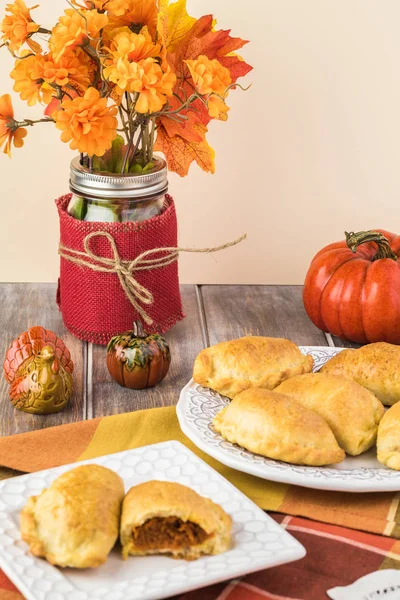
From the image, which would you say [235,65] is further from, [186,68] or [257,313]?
[257,313]

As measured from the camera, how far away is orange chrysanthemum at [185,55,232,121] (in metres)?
1.47

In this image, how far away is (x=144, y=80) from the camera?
→ 1.45 m

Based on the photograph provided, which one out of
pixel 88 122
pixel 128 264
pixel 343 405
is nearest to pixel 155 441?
pixel 343 405

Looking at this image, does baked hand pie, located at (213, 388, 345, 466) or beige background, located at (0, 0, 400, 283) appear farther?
beige background, located at (0, 0, 400, 283)

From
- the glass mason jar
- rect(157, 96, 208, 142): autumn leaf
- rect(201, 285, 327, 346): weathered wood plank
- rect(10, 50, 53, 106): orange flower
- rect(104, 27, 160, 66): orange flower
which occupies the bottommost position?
rect(201, 285, 327, 346): weathered wood plank

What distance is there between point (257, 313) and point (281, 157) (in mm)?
385

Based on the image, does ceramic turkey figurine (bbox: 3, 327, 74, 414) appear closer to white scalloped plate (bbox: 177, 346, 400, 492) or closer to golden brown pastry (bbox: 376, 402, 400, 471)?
white scalloped plate (bbox: 177, 346, 400, 492)

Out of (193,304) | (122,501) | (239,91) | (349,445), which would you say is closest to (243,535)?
(122,501)

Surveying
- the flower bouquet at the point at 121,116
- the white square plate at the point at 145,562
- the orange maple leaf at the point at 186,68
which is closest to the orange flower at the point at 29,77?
the flower bouquet at the point at 121,116

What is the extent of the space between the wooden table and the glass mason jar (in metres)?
0.26

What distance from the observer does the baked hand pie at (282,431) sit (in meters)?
1.18

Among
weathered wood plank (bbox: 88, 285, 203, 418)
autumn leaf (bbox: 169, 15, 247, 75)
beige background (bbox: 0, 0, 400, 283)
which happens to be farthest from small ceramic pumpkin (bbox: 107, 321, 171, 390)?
beige background (bbox: 0, 0, 400, 283)

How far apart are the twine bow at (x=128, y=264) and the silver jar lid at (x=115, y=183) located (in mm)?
75

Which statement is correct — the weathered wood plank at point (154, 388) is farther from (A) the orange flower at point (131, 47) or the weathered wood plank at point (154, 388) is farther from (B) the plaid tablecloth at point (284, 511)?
(A) the orange flower at point (131, 47)
